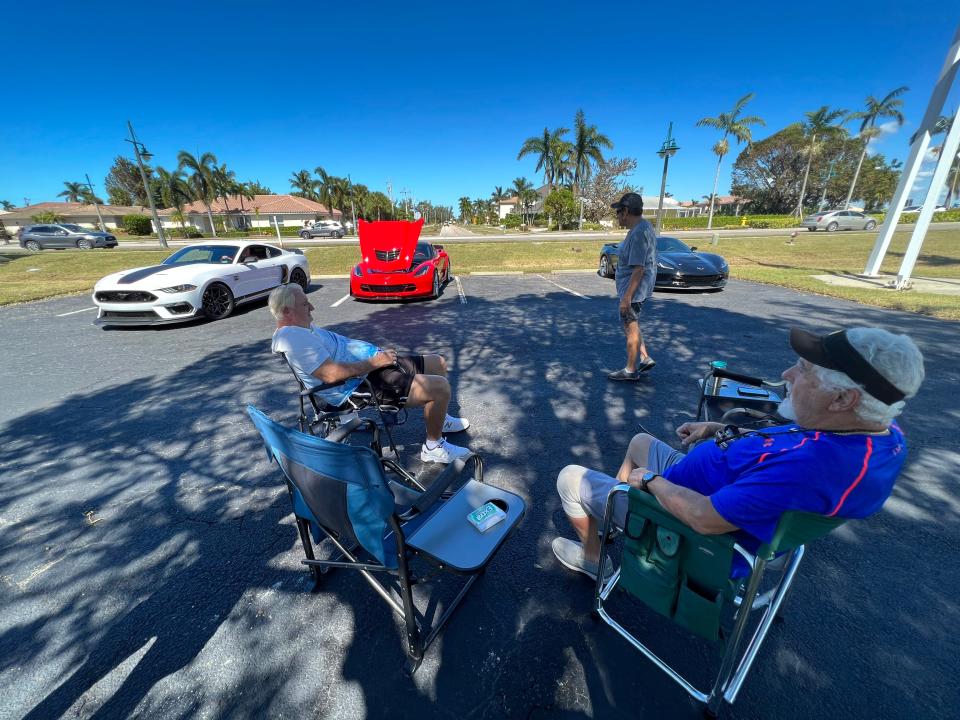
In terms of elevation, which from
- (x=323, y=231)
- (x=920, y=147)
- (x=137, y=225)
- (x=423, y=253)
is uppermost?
(x=920, y=147)

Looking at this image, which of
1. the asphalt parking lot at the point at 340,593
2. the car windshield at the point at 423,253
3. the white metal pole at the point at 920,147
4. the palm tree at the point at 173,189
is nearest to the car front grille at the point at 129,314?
the asphalt parking lot at the point at 340,593

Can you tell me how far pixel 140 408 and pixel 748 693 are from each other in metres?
4.96

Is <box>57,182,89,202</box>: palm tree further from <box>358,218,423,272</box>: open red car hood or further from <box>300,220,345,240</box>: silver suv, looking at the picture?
<box>358,218,423,272</box>: open red car hood

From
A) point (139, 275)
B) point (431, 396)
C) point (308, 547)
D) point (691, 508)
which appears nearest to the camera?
point (691, 508)

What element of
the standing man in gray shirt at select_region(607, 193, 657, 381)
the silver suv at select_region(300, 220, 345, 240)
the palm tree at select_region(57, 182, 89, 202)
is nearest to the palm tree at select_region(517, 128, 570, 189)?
the silver suv at select_region(300, 220, 345, 240)

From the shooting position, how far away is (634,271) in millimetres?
3990

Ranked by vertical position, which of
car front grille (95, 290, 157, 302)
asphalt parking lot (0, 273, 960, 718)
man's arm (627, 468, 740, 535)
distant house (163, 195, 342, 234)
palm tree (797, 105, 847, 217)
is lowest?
asphalt parking lot (0, 273, 960, 718)

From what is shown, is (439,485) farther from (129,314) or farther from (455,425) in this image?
(129,314)

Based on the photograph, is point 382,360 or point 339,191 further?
point 339,191

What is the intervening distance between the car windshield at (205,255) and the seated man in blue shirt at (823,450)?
28.4 feet

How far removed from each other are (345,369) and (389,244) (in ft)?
21.6

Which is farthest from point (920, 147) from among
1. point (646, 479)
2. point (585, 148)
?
point (585, 148)

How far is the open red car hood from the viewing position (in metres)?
8.27

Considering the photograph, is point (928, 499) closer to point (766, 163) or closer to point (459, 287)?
point (459, 287)
